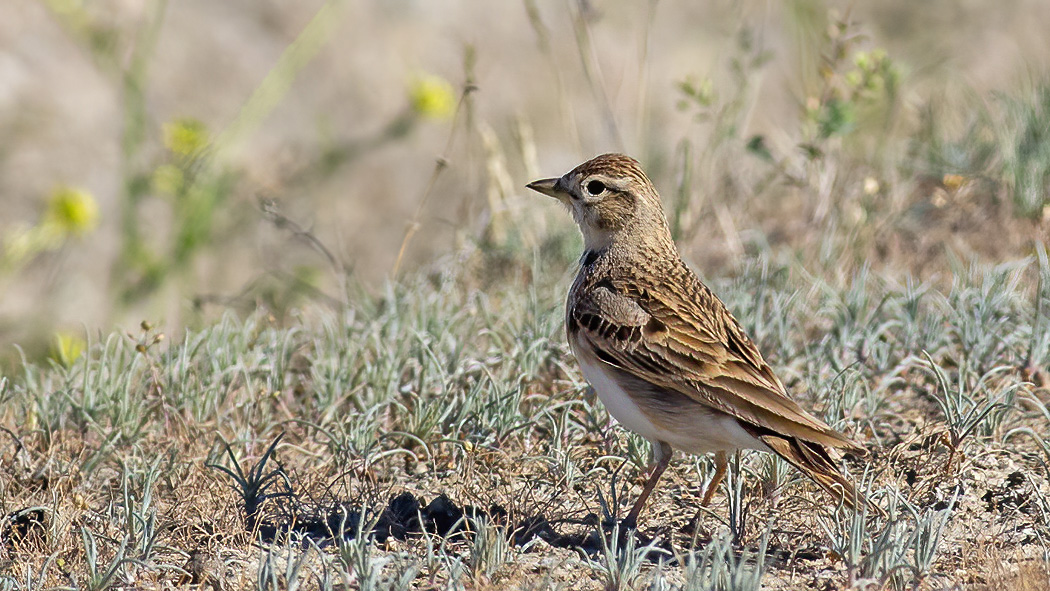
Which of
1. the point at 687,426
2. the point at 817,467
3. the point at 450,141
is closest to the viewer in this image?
the point at 817,467

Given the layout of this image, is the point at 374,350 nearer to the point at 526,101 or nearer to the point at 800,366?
Answer: the point at 800,366

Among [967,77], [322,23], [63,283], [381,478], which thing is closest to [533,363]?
[381,478]

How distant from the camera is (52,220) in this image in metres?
6.84

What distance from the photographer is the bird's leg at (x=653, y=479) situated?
155 inches

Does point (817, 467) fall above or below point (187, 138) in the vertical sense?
below

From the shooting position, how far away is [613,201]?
15.1 feet

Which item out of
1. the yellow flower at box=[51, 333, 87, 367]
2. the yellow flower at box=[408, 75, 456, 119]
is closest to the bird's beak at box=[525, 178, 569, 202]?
the yellow flower at box=[51, 333, 87, 367]

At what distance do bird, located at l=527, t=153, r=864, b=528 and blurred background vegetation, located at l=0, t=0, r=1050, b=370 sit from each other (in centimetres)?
128

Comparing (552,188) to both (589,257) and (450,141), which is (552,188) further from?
(450,141)

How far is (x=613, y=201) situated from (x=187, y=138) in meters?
3.31

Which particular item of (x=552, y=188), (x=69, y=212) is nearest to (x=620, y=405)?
(x=552, y=188)

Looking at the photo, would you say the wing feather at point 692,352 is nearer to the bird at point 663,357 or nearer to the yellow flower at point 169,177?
the bird at point 663,357

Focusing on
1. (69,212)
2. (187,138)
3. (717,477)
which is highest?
(187,138)

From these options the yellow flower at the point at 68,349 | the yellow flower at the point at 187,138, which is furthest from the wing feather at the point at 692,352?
the yellow flower at the point at 187,138
